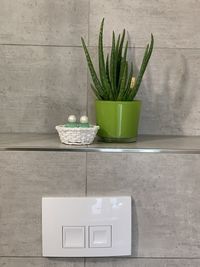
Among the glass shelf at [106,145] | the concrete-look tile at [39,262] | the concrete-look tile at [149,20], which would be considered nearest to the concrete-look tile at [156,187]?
the glass shelf at [106,145]

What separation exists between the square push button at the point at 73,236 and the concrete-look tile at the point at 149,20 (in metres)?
0.51

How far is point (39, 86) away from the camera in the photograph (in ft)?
3.54

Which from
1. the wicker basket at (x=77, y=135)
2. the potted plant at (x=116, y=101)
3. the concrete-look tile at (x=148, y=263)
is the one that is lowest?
the concrete-look tile at (x=148, y=263)

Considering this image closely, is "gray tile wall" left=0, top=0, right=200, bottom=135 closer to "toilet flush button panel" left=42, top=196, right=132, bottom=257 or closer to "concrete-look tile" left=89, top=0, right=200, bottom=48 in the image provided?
"concrete-look tile" left=89, top=0, right=200, bottom=48

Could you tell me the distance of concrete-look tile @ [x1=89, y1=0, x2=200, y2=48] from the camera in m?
1.07

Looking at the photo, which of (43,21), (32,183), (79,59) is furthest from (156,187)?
(43,21)

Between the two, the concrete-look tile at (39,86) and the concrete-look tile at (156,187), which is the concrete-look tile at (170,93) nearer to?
the concrete-look tile at (39,86)

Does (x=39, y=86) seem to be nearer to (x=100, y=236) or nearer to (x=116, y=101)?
(x=116, y=101)

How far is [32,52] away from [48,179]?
40 centimetres

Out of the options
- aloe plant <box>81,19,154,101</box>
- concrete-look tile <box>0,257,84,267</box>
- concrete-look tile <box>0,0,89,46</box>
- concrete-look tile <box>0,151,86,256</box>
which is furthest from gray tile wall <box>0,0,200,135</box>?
concrete-look tile <box>0,257,84,267</box>

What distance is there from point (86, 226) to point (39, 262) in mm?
131

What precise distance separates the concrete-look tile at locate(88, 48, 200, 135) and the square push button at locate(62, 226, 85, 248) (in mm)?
354

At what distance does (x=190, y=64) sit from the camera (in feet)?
3.58

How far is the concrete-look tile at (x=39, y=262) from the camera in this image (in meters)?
0.85
